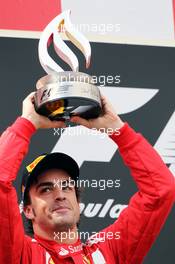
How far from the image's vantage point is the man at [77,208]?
5.91ft

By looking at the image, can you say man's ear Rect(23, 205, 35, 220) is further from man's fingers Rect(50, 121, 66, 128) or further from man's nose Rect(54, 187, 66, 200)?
man's fingers Rect(50, 121, 66, 128)

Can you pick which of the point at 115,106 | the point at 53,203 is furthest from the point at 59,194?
the point at 115,106

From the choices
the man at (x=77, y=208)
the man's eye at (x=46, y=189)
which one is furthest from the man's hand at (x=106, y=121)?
the man's eye at (x=46, y=189)

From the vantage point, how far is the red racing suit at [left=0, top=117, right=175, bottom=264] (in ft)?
5.65

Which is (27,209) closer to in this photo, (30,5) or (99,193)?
(99,193)

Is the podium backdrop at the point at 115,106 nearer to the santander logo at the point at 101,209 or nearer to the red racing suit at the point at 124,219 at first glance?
the santander logo at the point at 101,209

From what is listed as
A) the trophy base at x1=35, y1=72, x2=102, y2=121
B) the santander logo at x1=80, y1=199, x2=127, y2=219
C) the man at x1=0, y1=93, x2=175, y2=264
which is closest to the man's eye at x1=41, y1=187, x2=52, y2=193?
the man at x1=0, y1=93, x2=175, y2=264

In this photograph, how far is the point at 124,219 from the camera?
1.92 m

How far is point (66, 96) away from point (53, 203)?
36 centimetres

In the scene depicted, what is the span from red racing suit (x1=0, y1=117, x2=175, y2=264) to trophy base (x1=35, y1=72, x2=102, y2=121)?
0.07 m

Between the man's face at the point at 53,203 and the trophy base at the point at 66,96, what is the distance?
228 millimetres

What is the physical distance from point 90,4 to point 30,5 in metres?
0.23

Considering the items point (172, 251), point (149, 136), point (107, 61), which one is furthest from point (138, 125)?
point (172, 251)

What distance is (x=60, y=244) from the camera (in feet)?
6.11
